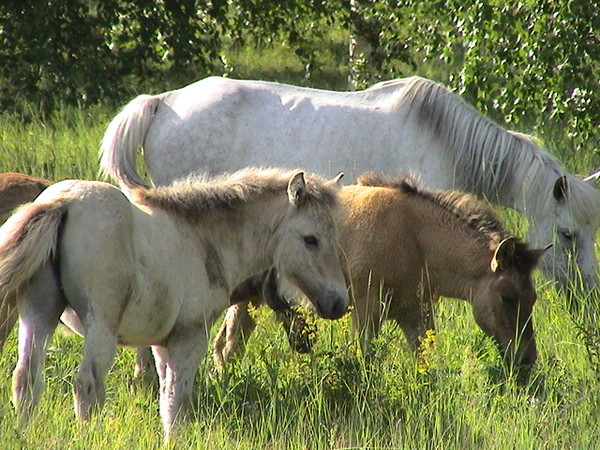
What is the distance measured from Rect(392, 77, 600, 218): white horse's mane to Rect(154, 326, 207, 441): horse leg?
3.55 metres

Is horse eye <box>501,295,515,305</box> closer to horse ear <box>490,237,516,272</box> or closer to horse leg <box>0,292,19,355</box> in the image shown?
horse ear <box>490,237,516,272</box>

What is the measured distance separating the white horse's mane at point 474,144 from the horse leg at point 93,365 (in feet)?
13.4

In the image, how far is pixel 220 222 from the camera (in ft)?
17.1

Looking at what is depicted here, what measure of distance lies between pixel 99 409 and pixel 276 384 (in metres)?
1.14

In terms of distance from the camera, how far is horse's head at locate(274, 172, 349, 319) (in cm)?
514

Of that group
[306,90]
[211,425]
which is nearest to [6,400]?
[211,425]

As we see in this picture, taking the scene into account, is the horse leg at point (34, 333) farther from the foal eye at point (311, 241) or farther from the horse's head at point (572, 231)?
the horse's head at point (572, 231)

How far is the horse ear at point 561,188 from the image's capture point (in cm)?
745

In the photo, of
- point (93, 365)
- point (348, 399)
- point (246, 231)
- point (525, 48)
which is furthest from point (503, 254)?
point (525, 48)

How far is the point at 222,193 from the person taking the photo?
519 centimetres

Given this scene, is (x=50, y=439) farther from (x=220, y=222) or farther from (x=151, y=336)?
(x=220, y=222)

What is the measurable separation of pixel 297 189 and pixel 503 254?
1491 mm

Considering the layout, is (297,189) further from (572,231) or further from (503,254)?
(572,231)

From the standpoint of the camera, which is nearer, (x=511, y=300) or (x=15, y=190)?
(x=15, y=190)
